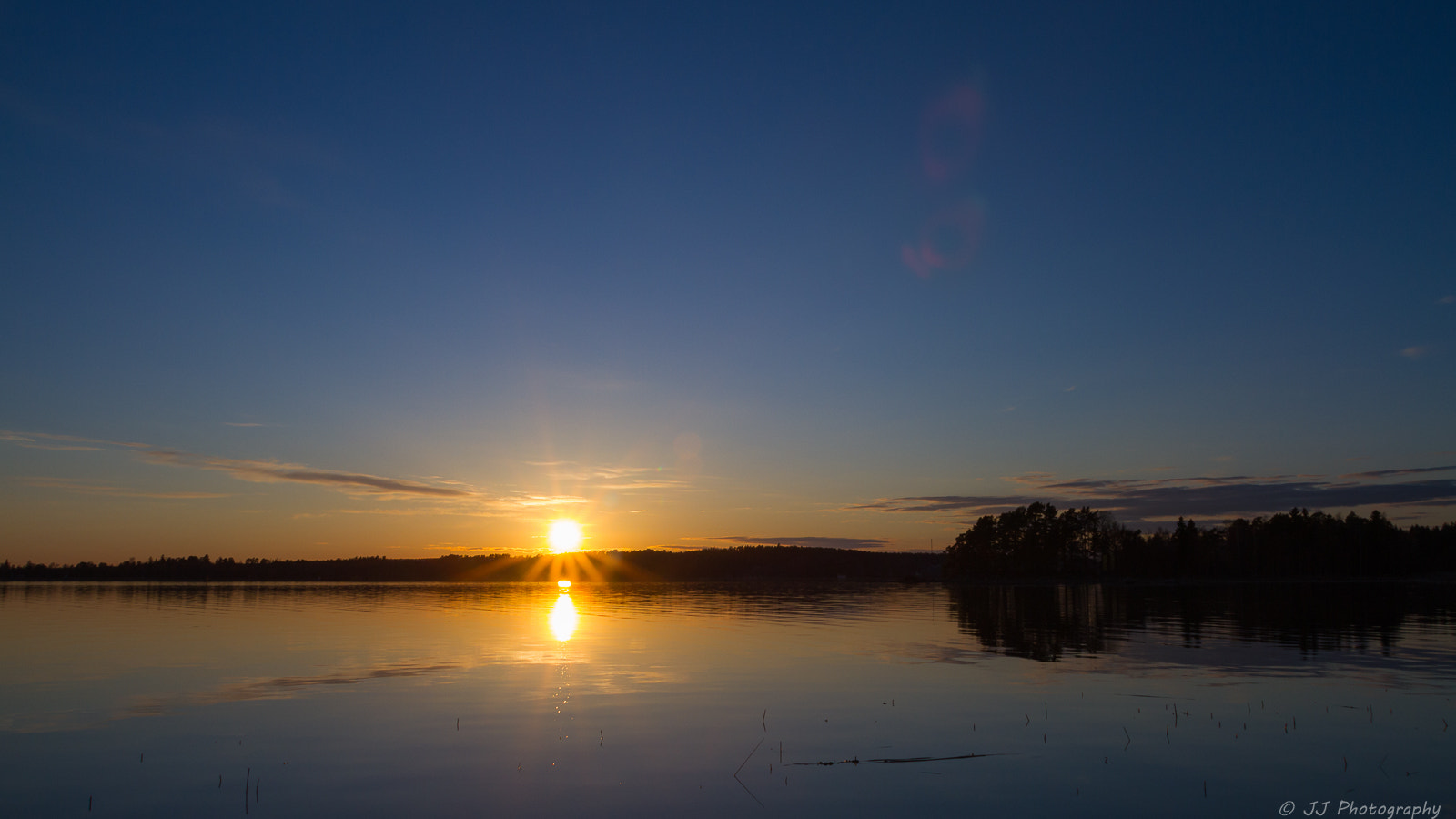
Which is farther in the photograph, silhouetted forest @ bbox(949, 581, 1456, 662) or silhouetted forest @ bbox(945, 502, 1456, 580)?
silhouetted forest @ bbox(945, 502, 1456, 580)

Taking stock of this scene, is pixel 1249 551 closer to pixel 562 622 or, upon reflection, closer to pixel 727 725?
pixel 562 622

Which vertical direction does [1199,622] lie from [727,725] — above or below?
below

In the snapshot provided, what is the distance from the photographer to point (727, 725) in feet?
84.3

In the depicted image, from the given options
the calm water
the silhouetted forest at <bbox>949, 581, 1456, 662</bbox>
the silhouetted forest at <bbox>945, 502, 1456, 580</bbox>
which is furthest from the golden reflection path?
the silhouetted forest at <bbox>945, 502, 1456, 580</bbox>

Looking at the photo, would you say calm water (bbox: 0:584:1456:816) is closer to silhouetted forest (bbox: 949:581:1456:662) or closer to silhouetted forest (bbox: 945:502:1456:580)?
silhouetted forest (bbox: 949:581:1456:662)

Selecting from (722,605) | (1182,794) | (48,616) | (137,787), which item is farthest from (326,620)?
(1182,794)

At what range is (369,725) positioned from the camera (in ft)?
84.0

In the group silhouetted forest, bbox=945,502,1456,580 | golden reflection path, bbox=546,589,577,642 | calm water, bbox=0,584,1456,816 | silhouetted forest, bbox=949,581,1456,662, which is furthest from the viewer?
silhouetted forest, bbox=945,502,1456,580

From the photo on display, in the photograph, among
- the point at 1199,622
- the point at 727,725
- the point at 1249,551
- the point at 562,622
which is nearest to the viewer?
the point at 727,725

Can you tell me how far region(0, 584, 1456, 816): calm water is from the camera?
18.1 m

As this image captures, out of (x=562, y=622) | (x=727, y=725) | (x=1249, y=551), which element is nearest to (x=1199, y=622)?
(x=562, y=622)

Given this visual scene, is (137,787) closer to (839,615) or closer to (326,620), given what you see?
(326,620)

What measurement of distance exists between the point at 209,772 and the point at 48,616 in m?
76.3

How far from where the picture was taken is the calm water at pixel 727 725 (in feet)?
59.3
